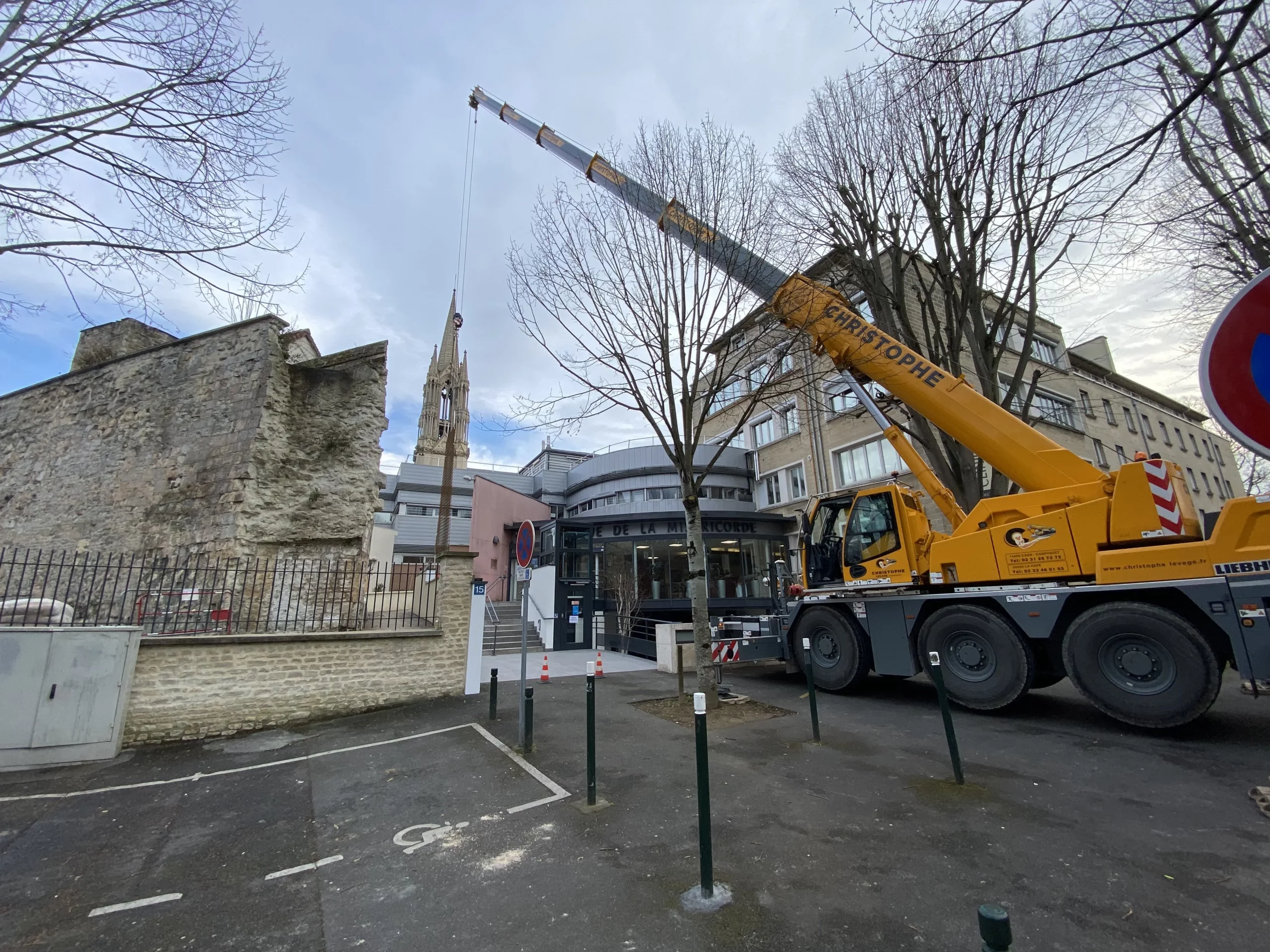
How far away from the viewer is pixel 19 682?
216 inches

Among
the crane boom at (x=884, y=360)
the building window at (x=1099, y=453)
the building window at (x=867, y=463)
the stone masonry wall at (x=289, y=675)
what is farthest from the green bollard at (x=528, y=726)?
the building window at (x=1099, y=453)

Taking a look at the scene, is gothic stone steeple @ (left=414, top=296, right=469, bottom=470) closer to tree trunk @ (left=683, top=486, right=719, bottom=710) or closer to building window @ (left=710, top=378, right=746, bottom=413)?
building window @ (left=710, top=378, right=746, bottom=413)

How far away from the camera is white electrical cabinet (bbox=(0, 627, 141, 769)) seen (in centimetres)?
546

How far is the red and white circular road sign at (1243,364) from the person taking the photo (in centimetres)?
139

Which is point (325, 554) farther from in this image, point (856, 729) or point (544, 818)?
point (856, 729)

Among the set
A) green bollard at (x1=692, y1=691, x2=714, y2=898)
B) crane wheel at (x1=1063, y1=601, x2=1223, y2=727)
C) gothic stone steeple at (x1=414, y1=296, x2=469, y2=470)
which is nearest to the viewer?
green bollard at (x1=692, y1=691, x2=714, y2=898)

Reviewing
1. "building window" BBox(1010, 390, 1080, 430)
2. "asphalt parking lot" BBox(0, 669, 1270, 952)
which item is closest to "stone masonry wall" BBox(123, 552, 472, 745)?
"asphalt parking lot" BBox(0, 669, 1270, 952)

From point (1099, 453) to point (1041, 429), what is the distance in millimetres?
4739

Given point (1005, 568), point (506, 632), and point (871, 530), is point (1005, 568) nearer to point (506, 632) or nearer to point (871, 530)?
point (871, 530)

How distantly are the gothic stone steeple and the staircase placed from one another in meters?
34.2

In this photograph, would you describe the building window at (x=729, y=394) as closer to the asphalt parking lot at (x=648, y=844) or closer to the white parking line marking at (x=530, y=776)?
the asphalt parking lot at (x=648, y=844)

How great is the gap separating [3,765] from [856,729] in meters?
9.88

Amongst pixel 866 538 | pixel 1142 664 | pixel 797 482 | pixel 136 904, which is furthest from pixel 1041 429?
pixel 136 904

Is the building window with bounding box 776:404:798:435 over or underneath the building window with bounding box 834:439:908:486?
over
